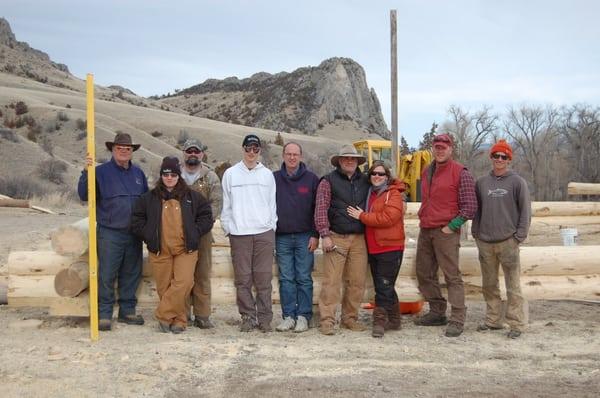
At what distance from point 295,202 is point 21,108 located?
3558 cm

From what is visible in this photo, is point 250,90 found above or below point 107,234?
above

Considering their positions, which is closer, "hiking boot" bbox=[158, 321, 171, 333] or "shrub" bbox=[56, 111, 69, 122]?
"hiking boot" bbox=[158, 321, 171, 333]

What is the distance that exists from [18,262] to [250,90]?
79.3 metres

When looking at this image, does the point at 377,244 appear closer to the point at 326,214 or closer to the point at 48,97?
the point at 326,214

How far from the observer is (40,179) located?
72.3 feet

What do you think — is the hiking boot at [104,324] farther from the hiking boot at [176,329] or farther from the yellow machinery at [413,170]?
the yellow machinery at [413,170]

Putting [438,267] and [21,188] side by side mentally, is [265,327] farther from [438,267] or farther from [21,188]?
[21,188]

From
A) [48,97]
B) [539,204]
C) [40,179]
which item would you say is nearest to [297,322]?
[539,204]

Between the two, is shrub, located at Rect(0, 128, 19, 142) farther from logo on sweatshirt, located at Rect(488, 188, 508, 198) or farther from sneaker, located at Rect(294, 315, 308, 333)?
logo on sweatshirt, located at Rect(488, 188, 508, 198)

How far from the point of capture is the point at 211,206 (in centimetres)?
634

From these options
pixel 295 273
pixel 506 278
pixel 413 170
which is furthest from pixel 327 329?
pixel 413 170

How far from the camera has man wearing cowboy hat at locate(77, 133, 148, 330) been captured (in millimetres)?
6121

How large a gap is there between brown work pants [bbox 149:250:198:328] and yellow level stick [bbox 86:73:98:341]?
0.58 metres

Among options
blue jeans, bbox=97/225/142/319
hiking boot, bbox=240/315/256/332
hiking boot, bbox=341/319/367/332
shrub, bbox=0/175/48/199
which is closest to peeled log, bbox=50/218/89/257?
blue jeans, bbox=97/225/142/319
